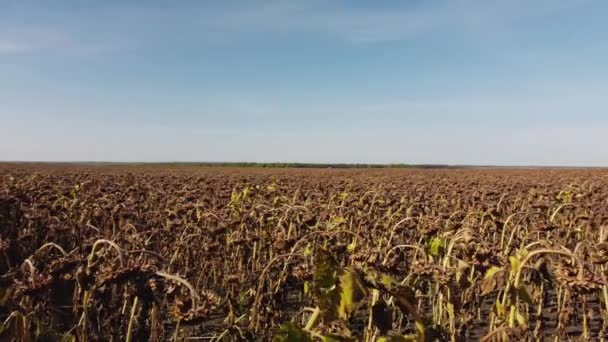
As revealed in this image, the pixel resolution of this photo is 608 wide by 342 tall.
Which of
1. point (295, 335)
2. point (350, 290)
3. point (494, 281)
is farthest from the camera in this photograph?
point (494, 281)

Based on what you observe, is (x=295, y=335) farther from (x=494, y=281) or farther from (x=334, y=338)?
(x=494, y=281)

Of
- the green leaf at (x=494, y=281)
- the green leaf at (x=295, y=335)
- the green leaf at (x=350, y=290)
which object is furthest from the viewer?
the green leaf at (x=494, y=281)

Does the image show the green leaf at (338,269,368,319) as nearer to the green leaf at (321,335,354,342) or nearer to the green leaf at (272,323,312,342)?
the green leaf at (321,335,354,342)

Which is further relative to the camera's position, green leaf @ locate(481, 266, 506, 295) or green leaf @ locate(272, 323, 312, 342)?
green leaf @ locate(481, 266, 506, 295)

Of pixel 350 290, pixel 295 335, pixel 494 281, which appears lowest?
pixel 295 335

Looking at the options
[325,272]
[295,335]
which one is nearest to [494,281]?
[325,272]

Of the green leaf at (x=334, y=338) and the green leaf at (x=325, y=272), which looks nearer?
the green leaf at (x=334, y=338)

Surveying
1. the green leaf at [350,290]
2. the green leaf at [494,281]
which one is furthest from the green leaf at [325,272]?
the green leaf at [494,281]

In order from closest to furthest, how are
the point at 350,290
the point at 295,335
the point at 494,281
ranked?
1. the point at 350,290
2. the point at 295,335
3. the point at 494,281

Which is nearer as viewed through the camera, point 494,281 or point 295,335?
point 295,335

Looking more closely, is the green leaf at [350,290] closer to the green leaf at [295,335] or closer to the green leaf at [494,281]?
the green leaf at [295,335]

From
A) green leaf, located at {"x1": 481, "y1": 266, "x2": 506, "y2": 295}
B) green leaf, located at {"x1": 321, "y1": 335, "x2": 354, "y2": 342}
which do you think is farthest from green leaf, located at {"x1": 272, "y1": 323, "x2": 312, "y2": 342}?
green leaf, located at {"x1": 481, "y1": 266, "x2": 506, "y2": 295}

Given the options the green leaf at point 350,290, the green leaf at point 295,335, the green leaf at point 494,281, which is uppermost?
the green leaf at point 350,290

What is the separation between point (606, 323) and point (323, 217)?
3.94m
